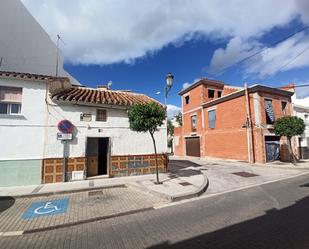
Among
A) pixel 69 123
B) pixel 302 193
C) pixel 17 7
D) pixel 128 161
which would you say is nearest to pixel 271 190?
pixel 302 193

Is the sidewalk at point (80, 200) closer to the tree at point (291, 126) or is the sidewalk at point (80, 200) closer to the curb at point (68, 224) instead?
the curb at point (68, 224)

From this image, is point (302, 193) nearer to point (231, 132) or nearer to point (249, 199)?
point (249, 199)

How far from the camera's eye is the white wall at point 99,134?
9781 mm

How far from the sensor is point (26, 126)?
9375mm

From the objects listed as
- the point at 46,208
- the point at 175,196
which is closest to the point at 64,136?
the point at 46,208

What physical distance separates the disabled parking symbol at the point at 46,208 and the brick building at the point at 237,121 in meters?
15.5

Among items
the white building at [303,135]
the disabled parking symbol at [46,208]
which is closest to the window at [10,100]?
the disabled parking symbol at [46,208]

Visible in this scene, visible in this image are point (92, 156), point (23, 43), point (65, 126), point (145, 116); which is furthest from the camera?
point (23, 43)

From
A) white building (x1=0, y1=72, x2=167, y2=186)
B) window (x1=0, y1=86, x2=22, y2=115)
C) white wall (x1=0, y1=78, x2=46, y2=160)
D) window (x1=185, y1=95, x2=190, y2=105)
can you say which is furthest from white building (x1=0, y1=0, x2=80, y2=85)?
window (x1=185, y1=95, x2=190, y2=105)

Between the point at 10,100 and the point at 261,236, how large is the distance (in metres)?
11.6

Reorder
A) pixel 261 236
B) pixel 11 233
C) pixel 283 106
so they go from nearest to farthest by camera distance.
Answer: pixel 261 236 < pixel 11 233 < pixel 283 106

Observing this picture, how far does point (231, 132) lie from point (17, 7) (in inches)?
865

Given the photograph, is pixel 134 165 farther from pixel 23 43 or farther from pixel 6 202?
pixel 23 43

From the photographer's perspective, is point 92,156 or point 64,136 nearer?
point 64,136
